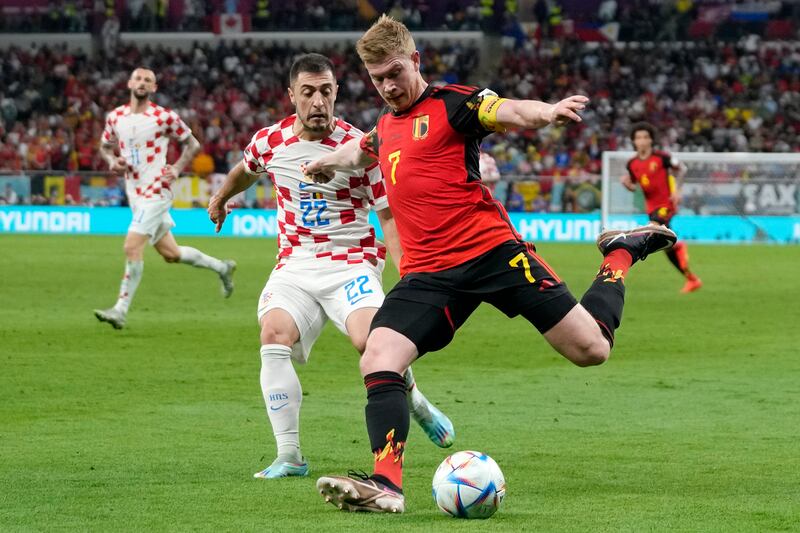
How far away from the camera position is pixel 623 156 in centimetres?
2917

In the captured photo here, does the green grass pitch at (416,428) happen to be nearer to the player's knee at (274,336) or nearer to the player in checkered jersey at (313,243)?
the player in checkered jersey at (313,243)

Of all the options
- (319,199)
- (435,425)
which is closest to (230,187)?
(319,199)

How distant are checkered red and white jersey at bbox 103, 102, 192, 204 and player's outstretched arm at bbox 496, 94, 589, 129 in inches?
358

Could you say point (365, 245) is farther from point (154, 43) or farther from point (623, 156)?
point (154, 43)

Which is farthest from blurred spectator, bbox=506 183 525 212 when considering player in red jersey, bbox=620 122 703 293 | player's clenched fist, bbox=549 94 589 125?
player's clenched fist, bbox=549 94 589 125

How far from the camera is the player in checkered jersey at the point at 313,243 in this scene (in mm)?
6777

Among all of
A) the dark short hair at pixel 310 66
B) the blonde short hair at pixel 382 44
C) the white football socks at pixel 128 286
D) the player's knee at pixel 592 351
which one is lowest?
the white football socks at pixel 128 286

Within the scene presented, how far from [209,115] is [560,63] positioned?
10.0 metres

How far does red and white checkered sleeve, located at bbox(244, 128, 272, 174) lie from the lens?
23.9 ft

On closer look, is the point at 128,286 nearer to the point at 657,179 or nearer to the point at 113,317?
the point at 113,317

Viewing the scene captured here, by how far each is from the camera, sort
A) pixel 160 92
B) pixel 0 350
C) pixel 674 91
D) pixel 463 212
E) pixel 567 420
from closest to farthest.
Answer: pixel 463 212 → pixel 567 420 → pixel 0 350 → pixel 674 91 → pixel 160 92

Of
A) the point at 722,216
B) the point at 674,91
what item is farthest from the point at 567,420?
the point at 674,91

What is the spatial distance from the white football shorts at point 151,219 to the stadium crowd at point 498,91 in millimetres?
18271

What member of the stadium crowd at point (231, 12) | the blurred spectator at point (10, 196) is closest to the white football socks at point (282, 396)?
the blurred spectator at point (10, 196)
